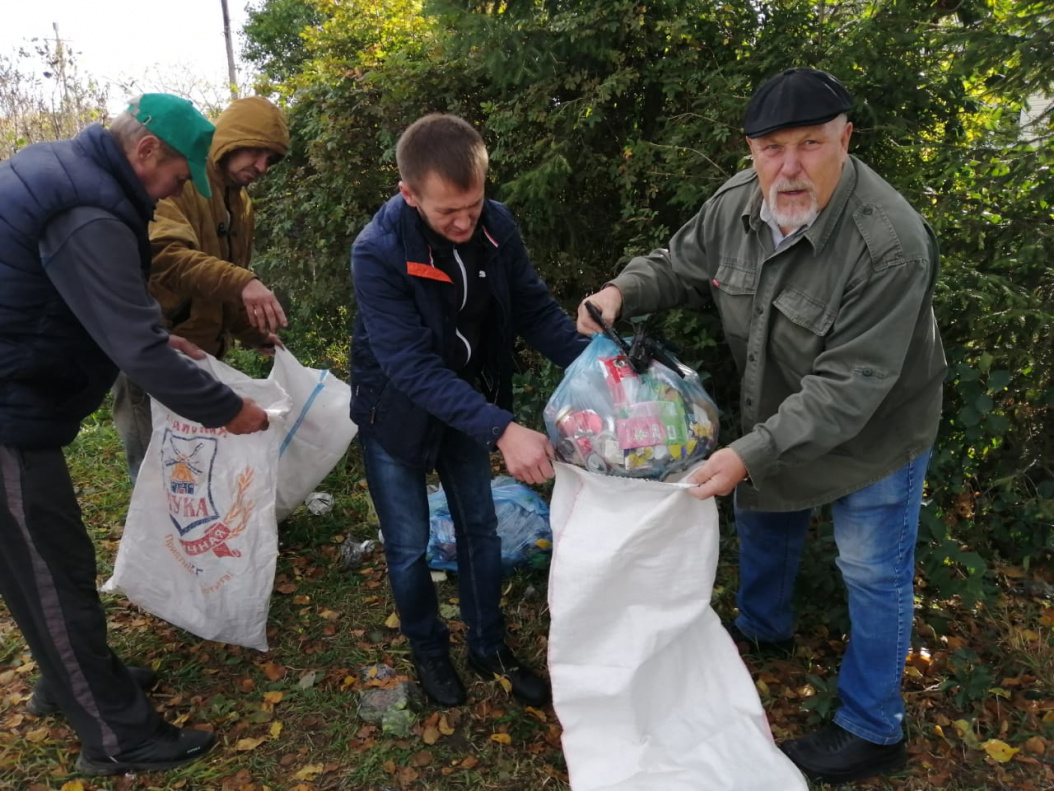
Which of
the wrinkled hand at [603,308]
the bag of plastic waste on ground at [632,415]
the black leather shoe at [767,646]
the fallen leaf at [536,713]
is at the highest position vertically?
the wrinkled hand at [603,308]

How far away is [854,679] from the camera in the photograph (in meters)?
2.37

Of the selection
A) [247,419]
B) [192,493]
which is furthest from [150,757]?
[247,419]

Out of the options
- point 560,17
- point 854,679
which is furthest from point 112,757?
point 560,17

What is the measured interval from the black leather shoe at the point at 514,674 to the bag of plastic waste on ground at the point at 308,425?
1083 millimetres

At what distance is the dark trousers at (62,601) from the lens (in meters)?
2.20

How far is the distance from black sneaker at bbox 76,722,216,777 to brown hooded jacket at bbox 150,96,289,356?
1475 millimetres

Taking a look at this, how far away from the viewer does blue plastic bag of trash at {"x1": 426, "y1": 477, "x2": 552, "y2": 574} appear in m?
3.44

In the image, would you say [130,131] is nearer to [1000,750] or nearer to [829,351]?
[829,351]

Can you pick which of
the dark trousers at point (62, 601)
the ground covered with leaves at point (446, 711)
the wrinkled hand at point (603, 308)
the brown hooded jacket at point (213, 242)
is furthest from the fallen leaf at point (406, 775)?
the brown hooded jacket at point (213, 242)

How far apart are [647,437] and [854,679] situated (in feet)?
3.70

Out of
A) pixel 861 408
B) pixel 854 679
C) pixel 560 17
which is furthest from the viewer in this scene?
pixel 560 17

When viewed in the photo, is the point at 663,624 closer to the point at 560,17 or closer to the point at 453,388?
the point at 453,388

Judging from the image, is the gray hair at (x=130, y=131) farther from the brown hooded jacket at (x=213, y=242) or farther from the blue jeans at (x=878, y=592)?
the blue jeans at (x=878, y=592)

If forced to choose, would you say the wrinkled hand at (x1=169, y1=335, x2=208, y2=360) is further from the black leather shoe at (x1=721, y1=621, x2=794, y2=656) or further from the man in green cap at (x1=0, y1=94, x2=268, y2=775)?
the black leather shoe at (x1=721, y1=621, x2=794, y2=656)
